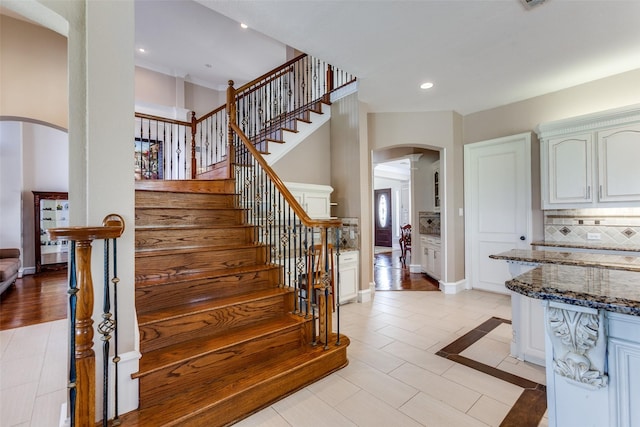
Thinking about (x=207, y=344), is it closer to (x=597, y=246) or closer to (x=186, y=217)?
(x=186, y=217)

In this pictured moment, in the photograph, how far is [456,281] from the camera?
177 inches

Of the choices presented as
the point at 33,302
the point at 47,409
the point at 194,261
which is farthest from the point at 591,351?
the point at 33,302

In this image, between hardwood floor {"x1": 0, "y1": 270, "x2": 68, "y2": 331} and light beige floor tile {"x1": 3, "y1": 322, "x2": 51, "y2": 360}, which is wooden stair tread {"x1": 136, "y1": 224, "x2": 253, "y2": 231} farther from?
hardwood floor {"x1": 0, "y1": 270, "x2": 68, "y2": 331}

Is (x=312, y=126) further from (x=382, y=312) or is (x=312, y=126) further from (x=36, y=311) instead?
(x=36, y=311)

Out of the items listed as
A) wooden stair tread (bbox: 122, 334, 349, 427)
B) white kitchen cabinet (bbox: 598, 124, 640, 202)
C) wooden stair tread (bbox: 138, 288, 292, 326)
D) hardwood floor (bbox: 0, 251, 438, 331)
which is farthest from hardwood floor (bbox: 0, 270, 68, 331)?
white kitchen cabinet (bbox: 598, 124, 640, 202)

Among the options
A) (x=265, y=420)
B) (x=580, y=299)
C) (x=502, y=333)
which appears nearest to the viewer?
(x=580, y=299)

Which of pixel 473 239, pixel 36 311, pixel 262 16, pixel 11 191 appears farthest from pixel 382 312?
pixel 11 191

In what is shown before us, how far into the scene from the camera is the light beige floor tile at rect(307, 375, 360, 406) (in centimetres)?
194

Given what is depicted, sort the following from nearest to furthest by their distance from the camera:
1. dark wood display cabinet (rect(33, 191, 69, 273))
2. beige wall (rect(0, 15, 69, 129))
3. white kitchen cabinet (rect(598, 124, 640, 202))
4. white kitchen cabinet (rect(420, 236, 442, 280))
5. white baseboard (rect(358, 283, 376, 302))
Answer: white kitchen cabinet (rect(598, 124, 640, 202)) → beige wall (rect(0, 15, 69, 129)) → white baseboard (rect(358, 283, 376, 302)) → white kitchen cabinet (rect(420, 236, 442, 280)) → dark wood display cabinet (rect(33, 191, 69, 273))

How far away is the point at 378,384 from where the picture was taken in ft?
6.87

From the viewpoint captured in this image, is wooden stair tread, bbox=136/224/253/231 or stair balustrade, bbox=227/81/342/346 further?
wooden stair tread, bbox=136/224/253/231

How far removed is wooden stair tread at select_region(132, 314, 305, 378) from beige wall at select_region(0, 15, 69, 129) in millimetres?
3596

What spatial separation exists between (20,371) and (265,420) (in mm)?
2165

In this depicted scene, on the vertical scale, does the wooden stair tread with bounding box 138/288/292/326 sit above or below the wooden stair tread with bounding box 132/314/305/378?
above
